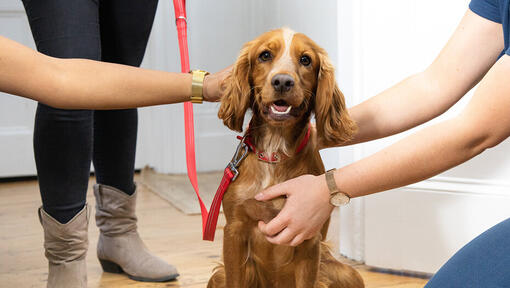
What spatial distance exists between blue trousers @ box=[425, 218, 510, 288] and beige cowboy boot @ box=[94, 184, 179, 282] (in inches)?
47.8

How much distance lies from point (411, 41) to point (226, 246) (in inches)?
38.3

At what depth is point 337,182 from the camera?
3.84ft

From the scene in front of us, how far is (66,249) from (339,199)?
0.87 meters

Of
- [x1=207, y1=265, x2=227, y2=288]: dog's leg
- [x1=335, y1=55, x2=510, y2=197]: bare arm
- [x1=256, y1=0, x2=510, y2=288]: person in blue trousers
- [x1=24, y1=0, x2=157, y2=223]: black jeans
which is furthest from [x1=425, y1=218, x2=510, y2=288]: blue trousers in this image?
[x1=24, y1=0, x2=157, y2=223]: black jeans

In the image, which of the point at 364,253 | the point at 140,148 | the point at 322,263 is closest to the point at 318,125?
the point at 322,263

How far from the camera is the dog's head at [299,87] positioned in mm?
1334

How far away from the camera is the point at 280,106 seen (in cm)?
131

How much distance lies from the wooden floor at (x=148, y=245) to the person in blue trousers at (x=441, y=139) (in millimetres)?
743

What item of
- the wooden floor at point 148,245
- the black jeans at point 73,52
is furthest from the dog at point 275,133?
the wooden floor at point 148,245

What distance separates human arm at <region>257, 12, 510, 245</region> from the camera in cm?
100

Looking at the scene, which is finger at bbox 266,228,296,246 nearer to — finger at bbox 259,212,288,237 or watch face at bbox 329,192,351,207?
finger at bbox 259,212,288,237

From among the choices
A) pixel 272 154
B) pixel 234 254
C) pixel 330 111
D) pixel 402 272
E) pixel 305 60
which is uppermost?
pixel 305 60

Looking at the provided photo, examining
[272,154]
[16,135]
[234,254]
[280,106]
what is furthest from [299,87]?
[16,135]

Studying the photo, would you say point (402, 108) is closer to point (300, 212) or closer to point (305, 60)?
point (305, 60)
